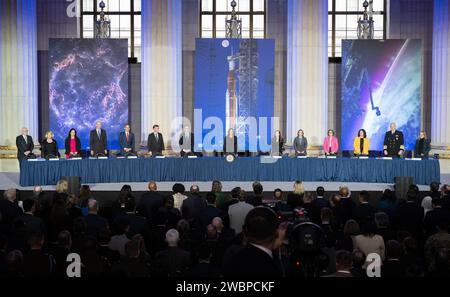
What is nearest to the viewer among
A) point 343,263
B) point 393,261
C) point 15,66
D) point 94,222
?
point 343,263

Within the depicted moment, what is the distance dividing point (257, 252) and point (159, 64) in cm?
1855

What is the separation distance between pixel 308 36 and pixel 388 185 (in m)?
5.59

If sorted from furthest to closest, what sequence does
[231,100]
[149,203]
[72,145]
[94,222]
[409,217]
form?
[231,100] < [72,145] < [149,203] < [409,217] < [94,222]

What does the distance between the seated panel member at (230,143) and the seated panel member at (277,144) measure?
1.10 meters

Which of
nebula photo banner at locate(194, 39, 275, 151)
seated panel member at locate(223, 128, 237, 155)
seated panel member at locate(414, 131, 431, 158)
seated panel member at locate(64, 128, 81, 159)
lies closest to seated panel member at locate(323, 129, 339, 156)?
seated panel member at locate(414, 131, 431, 158)

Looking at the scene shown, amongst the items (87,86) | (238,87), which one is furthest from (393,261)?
(87,86)

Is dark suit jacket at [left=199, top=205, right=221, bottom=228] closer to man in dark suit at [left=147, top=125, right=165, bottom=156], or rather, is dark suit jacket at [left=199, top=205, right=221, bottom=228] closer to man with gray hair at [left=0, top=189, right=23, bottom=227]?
man with gray hair at [left=0, top=189, right=23, bottom=227]

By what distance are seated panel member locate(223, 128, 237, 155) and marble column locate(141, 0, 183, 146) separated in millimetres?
3308

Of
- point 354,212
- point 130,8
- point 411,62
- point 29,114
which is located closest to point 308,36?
point 411,62

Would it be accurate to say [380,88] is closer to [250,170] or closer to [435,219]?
[250,170]

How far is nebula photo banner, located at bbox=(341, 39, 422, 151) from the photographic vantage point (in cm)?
2203

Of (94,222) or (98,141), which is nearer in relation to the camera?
(94,222)

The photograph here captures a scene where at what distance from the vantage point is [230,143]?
19156 mm
